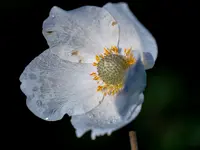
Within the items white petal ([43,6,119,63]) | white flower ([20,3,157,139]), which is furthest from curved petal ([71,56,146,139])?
white petal ([43,6,119,63])

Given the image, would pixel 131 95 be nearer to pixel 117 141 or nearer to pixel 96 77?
pixel 96 77

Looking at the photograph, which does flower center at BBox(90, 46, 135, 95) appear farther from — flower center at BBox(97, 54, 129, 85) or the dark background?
the dark background

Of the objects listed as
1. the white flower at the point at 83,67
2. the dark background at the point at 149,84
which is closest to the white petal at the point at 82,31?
the white flower at the point at 83,67

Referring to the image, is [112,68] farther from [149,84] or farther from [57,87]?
[149,84]

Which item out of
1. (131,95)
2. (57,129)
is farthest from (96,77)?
(57,129)

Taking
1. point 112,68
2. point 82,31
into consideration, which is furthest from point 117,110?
point 82,31

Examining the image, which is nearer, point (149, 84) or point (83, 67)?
point (83, 67)
